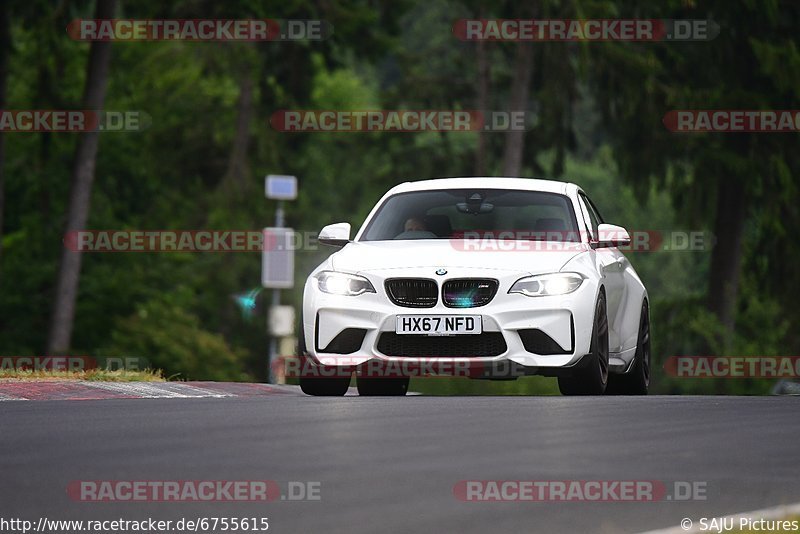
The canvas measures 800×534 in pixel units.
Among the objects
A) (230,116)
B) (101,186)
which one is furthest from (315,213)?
(101,186)

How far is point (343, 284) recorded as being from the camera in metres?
14.1

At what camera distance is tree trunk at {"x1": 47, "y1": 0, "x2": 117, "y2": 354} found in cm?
3684

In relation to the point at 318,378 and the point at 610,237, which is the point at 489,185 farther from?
the point at 318,378

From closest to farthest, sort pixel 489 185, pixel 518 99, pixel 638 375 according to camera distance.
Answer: pixel 489 185, pixel 638 375, pixel 518 99

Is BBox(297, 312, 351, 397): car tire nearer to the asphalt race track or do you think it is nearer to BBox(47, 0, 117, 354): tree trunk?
the asphalt race track

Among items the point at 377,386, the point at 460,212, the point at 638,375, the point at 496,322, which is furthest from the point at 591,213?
the point at 496,322

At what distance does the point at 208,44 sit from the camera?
46.0m

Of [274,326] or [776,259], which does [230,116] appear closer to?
[274,326]

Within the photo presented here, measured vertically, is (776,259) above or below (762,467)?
above

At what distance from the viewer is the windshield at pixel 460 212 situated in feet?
49.4

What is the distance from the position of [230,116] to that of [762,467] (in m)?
49.1

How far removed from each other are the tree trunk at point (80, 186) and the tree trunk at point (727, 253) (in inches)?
493

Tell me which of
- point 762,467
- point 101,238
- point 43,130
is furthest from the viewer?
point 101,238

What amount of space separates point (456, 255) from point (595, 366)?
133 centimetres
